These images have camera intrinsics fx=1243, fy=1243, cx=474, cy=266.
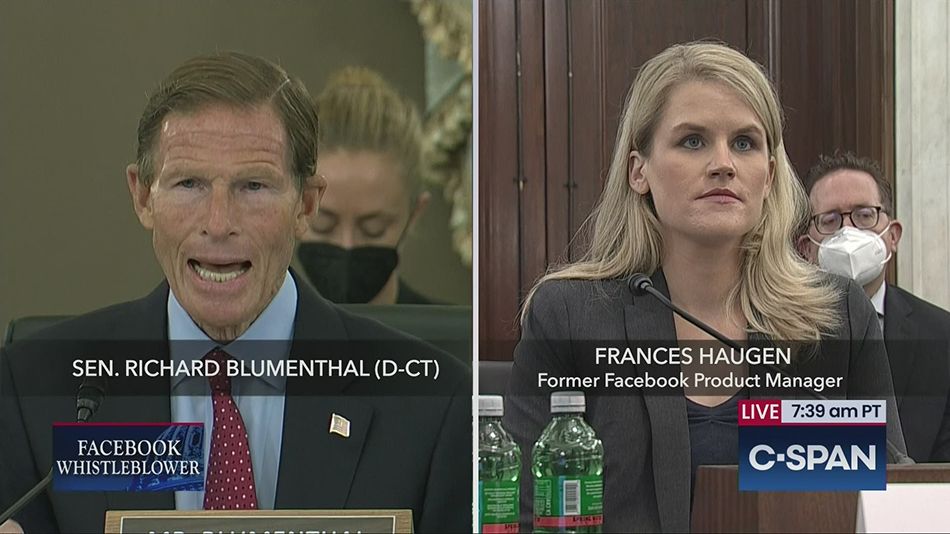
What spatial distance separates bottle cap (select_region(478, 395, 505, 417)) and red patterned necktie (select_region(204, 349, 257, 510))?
1.53 feet

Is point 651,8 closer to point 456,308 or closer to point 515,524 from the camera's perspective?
point 456,308

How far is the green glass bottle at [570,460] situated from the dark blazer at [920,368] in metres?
0.61

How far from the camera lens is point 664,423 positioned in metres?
2.44

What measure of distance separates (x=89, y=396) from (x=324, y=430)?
0.47 metres

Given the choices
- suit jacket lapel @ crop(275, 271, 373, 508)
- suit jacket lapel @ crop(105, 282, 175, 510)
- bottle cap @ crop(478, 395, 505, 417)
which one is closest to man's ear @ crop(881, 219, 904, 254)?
bottle cap @ crop(478, 395, 505, 417)

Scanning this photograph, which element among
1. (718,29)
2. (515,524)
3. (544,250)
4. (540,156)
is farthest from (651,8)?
(515,524)

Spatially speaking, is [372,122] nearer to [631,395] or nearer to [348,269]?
[348,269]

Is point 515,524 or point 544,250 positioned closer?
point 515,524

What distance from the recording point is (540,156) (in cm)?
255

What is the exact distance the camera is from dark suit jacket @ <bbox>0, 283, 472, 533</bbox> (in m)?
2.44

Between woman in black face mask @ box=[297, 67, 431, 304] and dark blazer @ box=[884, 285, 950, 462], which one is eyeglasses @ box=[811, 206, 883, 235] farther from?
woman in black face mask @ box=[297, 67, 431, 304]

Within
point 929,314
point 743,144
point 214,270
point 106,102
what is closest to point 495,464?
point 214,270

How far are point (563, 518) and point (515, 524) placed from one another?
0.39 feet

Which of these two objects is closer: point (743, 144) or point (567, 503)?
point (567, 503)
